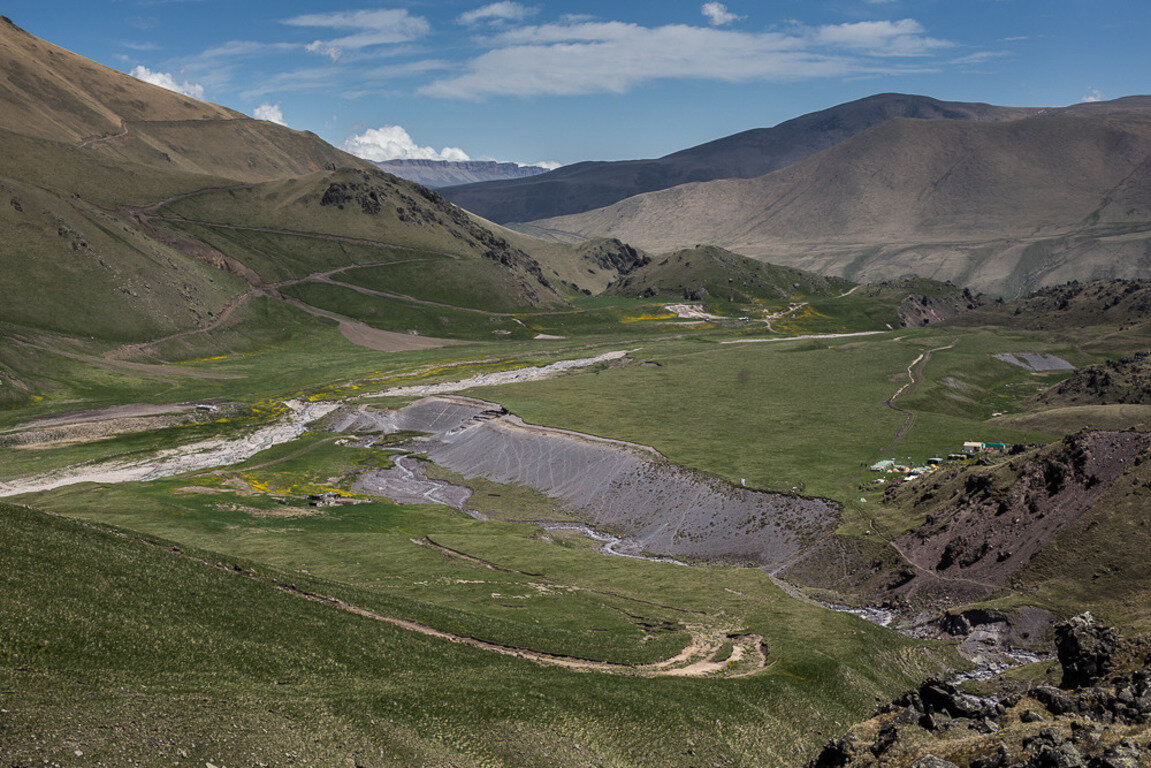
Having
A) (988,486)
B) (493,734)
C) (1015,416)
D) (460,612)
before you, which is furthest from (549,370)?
(493,734)

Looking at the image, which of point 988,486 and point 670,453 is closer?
point 988,486

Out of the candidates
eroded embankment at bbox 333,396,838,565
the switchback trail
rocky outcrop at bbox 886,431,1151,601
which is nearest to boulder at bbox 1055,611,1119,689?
rocky outcrop at bbox 886,431,1151,601

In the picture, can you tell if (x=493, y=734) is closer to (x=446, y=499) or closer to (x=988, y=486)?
(x=988, y=486)

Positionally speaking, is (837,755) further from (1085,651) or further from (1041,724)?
(1085,651)

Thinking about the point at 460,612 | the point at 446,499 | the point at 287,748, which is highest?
the point at 287,748

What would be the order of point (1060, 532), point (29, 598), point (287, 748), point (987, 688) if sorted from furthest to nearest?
point (1060, 532), point (987, 688), point (29, 598), point (287, 748)

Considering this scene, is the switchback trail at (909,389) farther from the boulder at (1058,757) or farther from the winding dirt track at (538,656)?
the boulder at (1058,757)

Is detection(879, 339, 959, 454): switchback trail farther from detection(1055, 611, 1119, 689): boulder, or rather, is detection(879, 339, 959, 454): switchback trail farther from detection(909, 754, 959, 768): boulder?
detection(909, 754, 959, 768): boulder
